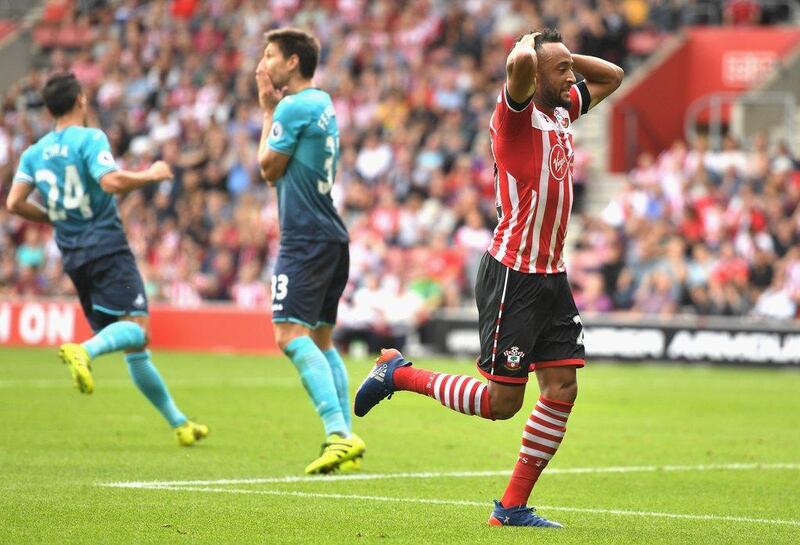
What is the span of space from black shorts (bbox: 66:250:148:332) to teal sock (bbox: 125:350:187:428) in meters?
0.31

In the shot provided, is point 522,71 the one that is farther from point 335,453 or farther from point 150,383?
point 150,383

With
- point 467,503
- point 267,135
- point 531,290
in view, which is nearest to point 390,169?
point 267,135

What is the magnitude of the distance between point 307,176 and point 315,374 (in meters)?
1.26

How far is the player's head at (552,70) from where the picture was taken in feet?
24.6

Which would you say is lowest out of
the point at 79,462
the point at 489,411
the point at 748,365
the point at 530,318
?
the point at 748,365

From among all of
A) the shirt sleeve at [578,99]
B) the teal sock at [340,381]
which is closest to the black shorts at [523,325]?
the shirt sleeve at [578,99]

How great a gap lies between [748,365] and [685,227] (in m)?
3.12

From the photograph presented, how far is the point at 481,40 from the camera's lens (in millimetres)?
28797

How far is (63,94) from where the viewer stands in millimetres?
10805

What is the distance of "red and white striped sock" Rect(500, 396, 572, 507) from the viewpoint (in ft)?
25.0

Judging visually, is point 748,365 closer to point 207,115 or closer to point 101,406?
point 101,406

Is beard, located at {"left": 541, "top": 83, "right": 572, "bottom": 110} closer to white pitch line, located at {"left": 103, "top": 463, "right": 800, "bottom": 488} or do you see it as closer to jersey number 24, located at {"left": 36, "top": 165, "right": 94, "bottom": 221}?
white pitch line, located at {"left": 103, "top": 463, "right": 800, "bottom": 488}

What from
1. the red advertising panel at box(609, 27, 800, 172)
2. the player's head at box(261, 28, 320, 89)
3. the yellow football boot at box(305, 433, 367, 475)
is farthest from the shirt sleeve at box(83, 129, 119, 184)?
the red advertising panel at box(609, 27, 800, 172)

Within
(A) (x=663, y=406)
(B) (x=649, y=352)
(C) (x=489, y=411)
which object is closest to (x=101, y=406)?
(A) (x=663, y=406)
